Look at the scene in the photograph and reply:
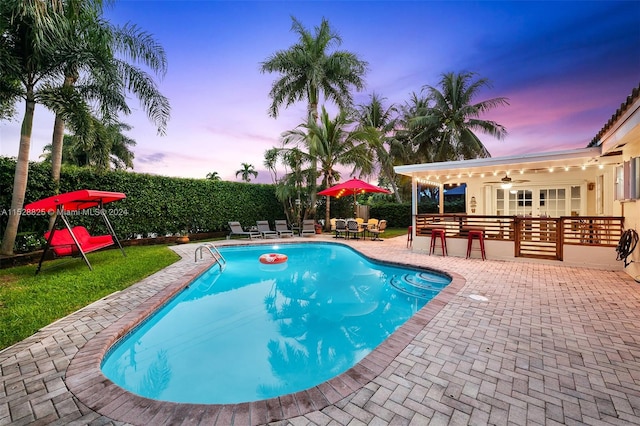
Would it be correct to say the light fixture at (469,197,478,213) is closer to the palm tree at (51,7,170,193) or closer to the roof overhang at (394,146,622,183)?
the roof overhang at (394,146,622,183)

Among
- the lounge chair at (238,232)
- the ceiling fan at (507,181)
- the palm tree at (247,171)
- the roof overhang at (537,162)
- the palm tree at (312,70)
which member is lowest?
the lounge chair at (238,232)

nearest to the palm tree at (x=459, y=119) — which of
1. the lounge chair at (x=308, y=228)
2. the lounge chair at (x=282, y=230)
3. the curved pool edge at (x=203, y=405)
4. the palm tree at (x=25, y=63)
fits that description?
the lounge chair at (x=308, y=228)

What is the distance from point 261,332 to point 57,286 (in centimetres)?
481

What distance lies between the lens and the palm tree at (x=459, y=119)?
2106 centimetres

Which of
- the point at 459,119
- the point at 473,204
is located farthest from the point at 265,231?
the point at 459,119

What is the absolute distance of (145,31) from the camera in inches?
368

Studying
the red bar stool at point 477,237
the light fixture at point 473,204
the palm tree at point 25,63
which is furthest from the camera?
the light fixture at point 473,204

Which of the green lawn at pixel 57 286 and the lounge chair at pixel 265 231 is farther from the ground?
the lounge chair at pixel 265 231

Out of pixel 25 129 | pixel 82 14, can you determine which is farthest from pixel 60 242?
pixel 82 14

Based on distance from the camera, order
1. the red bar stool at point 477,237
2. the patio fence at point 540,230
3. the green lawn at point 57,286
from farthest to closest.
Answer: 1. the red bar stool at point 477,237
2. the patio fence at point 540,230
3. the green lawn at point 57,286

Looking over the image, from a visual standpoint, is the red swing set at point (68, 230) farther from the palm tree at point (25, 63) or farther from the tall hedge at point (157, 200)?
the tall hedge at point (157, 200)

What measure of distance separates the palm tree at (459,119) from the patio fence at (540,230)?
13.1 metres

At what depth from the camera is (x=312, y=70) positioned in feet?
54.9

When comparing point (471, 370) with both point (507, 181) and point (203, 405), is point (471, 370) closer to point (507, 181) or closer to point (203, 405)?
point (203, 405)
